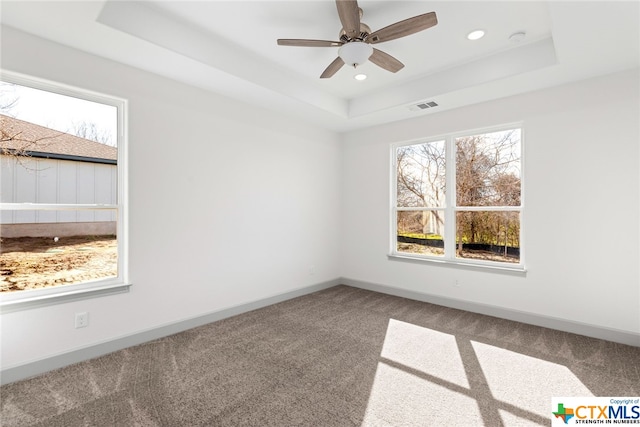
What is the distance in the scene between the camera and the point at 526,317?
3.62m

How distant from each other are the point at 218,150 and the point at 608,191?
13.8ft

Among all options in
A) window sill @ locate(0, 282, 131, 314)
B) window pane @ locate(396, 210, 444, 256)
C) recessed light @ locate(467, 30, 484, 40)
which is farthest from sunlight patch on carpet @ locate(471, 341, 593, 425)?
window sill @ locate(0, 282, 131, 314)

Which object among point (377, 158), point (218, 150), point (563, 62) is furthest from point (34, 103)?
point (563, 62)

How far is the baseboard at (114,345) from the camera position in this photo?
238cm

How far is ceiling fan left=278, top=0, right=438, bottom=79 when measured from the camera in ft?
7.14

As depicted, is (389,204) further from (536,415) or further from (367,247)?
(536,415)

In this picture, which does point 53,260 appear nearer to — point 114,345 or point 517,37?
point 114,345

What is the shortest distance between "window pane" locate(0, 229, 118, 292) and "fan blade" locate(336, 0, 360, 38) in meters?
2.79

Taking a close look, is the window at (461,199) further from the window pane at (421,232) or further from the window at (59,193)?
the window at (59,193)

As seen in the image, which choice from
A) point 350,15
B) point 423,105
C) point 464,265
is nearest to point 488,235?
point 464,265

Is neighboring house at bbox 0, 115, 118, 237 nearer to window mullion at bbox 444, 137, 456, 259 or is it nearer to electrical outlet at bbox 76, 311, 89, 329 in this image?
electrical outlet at bbox 76, 311, 89, 329

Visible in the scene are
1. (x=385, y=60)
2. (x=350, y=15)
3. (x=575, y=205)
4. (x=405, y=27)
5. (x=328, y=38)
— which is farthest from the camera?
(x=575, y=205)

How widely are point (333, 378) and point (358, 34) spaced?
2700 mm

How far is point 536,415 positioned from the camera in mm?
1994
